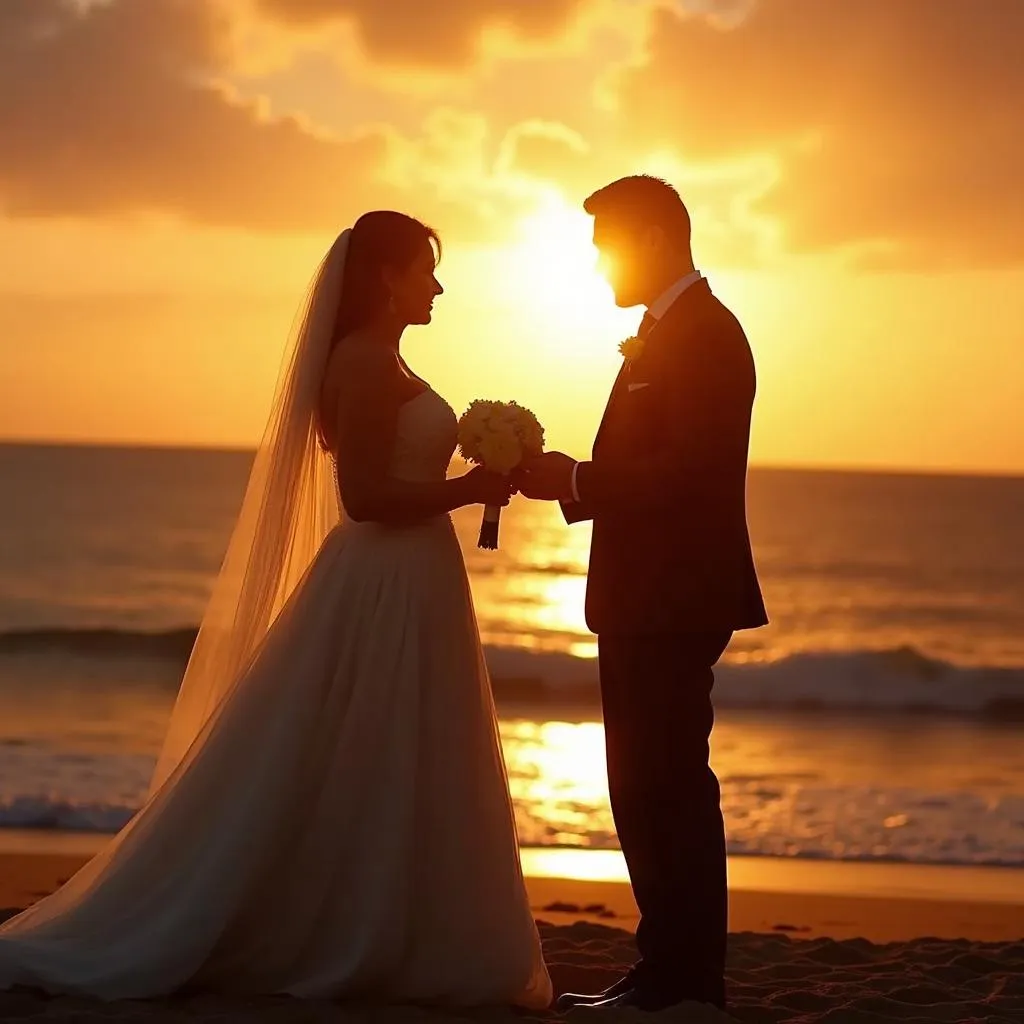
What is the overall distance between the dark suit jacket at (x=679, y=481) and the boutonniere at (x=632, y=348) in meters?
0.02

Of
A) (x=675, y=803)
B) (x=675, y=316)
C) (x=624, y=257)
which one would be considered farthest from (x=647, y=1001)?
(x=624, y=257)

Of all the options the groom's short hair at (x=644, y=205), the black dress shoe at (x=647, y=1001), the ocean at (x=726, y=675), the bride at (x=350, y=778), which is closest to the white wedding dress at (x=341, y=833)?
the bride at (x=350, y=778)

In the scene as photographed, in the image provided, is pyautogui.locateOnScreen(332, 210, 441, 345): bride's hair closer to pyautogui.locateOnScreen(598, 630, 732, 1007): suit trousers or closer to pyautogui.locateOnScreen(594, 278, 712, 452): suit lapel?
pyautogui.locateOnScreen(594, 278, 712, 452): suit lapel

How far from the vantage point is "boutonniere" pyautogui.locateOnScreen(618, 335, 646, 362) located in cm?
495

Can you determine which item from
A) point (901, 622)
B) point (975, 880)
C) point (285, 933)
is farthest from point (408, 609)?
point (901, 622)

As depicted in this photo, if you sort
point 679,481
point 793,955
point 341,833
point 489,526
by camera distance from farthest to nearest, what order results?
point 793,955 < point 489,526 < point 341,833 < point 679,481

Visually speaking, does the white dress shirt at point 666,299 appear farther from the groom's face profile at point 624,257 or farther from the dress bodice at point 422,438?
the dress bodice at point 422,438

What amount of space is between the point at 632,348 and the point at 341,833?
1785 mm

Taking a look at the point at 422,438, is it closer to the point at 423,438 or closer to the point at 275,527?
the point at 423,438

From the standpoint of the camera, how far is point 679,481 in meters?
4.78

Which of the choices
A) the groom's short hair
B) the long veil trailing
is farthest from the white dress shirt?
the long veil trailing

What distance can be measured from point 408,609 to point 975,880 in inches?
190

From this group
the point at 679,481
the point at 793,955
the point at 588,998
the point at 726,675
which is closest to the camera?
the point at 679,481

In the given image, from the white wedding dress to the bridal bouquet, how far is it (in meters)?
0.11
